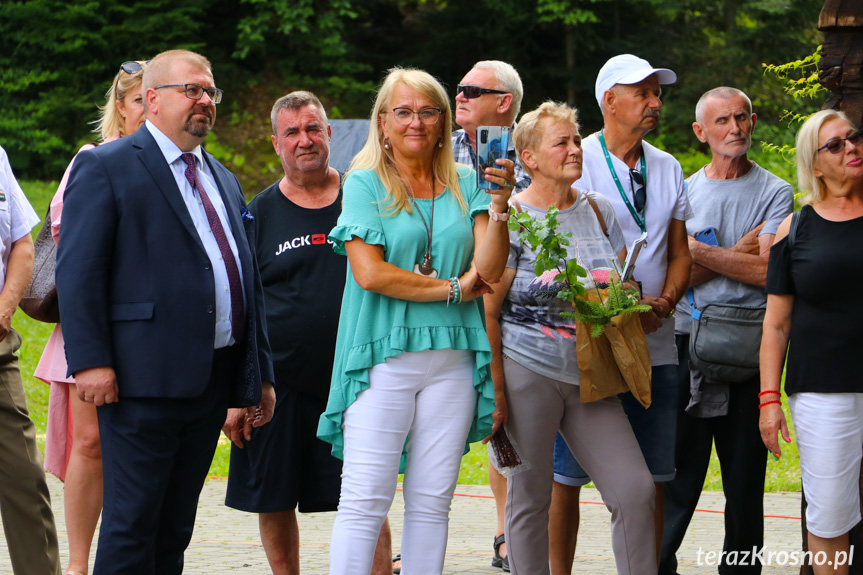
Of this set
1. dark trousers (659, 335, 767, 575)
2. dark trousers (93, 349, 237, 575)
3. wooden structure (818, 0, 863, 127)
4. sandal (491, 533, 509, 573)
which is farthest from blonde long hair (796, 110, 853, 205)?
dark trousers (93, 349, 237, 575)

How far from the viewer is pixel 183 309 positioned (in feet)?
12.4

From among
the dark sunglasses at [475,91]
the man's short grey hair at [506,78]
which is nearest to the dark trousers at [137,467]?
the dark sunglasses at [475,91]

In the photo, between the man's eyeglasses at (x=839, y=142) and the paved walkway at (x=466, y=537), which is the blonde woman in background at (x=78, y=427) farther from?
the man's eyeglasses at (x=839, y=142)

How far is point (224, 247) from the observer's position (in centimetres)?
404

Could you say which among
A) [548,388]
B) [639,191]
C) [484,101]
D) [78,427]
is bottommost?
[78,427]

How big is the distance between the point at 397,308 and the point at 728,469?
236 cm

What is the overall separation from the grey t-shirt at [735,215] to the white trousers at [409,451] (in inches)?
73.8

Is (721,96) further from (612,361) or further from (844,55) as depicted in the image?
(612,361)

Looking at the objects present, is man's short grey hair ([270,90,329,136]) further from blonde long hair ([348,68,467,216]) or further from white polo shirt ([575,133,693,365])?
white polo shirt ([575,133,693,365])

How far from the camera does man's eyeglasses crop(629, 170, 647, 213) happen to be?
4.80 m

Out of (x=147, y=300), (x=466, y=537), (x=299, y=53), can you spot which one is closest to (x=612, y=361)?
(x=147, y=300)

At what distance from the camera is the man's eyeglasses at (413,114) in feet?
12.9

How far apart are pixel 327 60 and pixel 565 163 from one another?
67.9 ft

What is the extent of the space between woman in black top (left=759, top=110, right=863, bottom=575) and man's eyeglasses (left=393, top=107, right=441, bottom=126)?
159 cm
